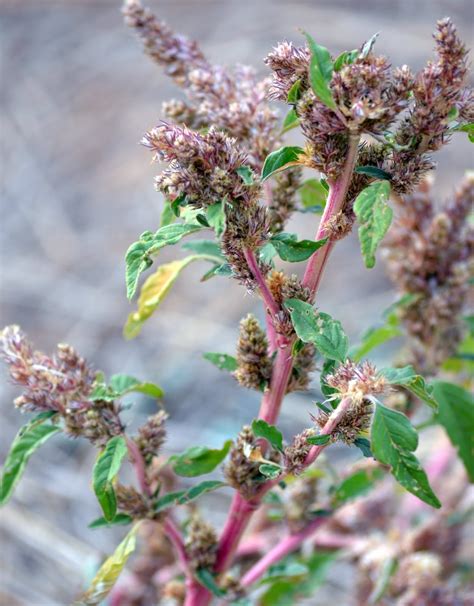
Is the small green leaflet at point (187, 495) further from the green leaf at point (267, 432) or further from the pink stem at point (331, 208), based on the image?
the pink stem at point (331, 208)

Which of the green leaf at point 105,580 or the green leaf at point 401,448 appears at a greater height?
the green leaf at point 401,448

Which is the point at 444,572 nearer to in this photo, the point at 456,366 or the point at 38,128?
the point at 456,366

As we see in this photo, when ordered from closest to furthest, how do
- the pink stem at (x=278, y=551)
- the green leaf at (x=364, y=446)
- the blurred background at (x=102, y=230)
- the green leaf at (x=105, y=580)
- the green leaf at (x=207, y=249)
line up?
the green leaf at (x=364, y=446) < the green leaf at (x=105, y=580) < the green leaf at (x=207, y=249) < the pink stem at (x=278, y=551) < the blurred background at (x=102, y=230)

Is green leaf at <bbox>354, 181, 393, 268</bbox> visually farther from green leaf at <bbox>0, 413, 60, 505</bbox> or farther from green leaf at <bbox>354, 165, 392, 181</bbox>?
green leaf at <bbox>0, 413, 60, 505</bbox>

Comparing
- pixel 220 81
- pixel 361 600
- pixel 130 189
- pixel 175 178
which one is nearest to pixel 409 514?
pixel 361 600

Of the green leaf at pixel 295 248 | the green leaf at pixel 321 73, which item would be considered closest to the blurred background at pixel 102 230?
the green leaf at pixel 295 248
